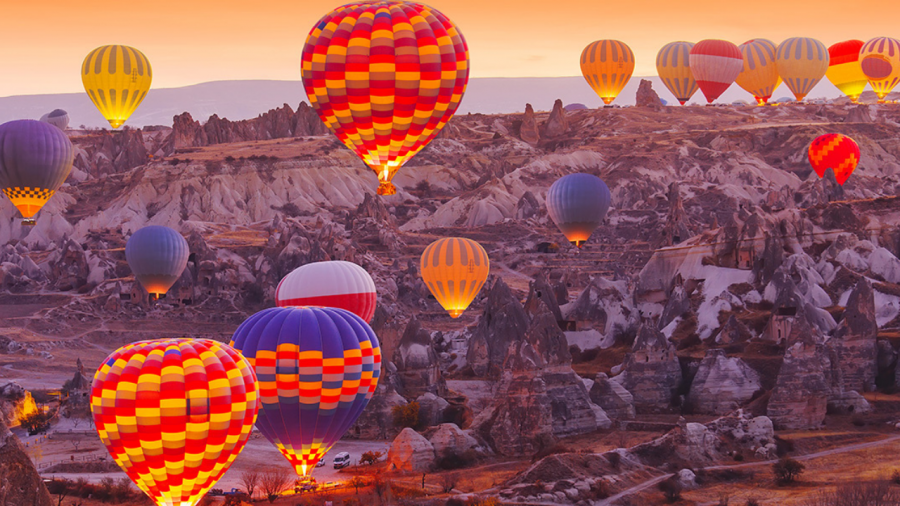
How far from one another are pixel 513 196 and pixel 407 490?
85445 mm

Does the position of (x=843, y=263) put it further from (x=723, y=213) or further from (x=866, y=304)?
(x=723, y=213)

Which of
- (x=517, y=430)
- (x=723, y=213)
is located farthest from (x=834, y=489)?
(x=723, y=213)

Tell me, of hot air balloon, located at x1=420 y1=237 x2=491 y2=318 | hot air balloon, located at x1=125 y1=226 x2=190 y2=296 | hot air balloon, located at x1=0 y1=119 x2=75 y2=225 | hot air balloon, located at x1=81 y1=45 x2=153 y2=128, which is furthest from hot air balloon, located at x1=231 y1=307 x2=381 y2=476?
hot air balloon, located at x1=81 y1=45 x2=153 y2=128

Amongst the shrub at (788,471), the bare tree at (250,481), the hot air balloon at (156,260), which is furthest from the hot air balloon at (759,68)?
the bare tree at (250,481)

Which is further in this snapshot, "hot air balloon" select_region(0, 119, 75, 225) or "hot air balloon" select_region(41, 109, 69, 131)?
"hot air balloon" select_region(41, 109, 69, 131)

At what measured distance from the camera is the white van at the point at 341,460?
47359 mm

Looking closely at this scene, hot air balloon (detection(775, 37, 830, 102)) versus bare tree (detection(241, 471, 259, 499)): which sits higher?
hot air balloon (detection(775, 37, 830, 102))

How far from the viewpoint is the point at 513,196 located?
12575cm

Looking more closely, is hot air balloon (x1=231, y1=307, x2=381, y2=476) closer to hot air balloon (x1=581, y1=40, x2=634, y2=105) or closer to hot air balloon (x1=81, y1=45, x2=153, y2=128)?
hot air balloon (x1=81, y1=45, x2=153, y2=128)

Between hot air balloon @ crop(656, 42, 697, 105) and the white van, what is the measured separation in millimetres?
92976

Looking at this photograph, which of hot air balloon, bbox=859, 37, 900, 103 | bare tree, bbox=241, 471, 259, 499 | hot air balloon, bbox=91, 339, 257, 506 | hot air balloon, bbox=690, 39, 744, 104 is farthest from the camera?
hot air balloon, bbox=859, 37, 900, 103

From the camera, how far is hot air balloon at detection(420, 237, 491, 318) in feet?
256

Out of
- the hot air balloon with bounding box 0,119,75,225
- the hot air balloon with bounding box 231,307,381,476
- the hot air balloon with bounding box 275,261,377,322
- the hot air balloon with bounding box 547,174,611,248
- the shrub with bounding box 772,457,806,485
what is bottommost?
the shrub with bounding box 772,457,806,485

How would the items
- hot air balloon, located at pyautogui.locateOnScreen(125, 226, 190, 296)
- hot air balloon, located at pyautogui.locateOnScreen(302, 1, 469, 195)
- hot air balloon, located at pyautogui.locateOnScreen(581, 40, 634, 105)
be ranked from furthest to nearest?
hot air balloon, located at pyautogui.locateOnScreen(581, 40, 634, 105), hot air balloon, located at pyautogui.locateOnScreen(125, 226, 190, 296), hot air balloon, located at pyautogui.locateOnScreen(302, 1, 469, 195)
